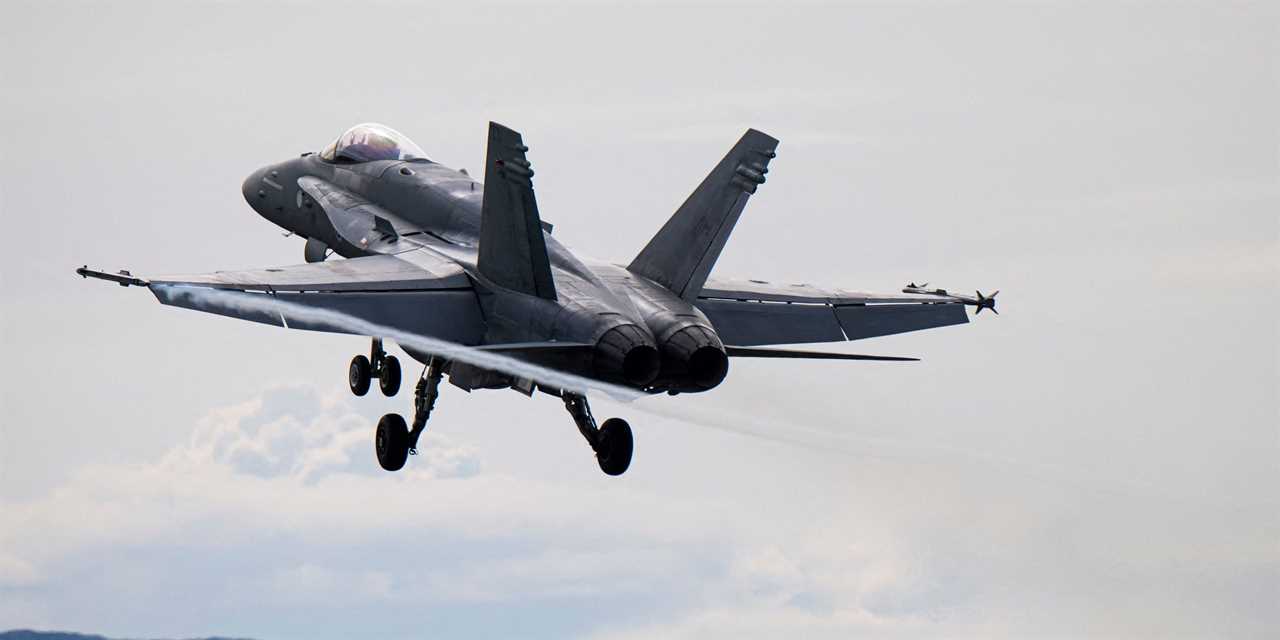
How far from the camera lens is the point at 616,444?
39094 mm

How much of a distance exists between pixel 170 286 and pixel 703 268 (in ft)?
29.9

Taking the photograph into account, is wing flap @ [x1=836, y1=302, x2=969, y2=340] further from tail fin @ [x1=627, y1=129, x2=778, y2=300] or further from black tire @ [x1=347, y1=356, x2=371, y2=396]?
black tire @ [x1=347, y1=356, x2=371, y2=396]

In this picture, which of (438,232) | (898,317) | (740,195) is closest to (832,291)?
(898,317)

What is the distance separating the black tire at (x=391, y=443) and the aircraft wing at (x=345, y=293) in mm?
1905

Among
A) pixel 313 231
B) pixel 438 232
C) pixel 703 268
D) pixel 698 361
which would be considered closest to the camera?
pixel 698 361

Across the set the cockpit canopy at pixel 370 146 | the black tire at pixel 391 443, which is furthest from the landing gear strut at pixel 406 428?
the cockpit canopy at pixel 370 146

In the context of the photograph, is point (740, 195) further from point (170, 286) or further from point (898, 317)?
point (170, 286)

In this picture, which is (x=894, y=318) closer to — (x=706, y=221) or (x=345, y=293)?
(x=706, y=221)

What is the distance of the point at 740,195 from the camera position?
40.7 meters

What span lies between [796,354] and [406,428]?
7432 millimetres

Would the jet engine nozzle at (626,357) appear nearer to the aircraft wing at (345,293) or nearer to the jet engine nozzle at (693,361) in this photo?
the jet engine nozzle at (693,361)

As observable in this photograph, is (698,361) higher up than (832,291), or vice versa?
(832,291)

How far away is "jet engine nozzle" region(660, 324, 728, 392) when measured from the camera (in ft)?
124

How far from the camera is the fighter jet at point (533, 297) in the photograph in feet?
125
